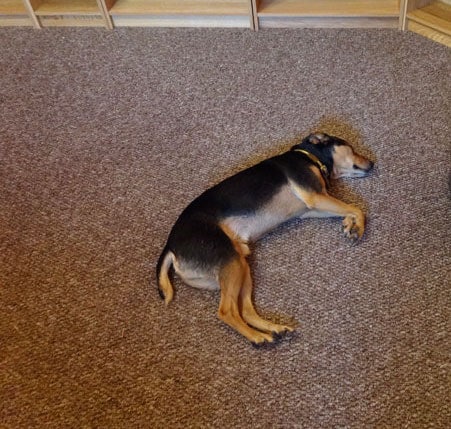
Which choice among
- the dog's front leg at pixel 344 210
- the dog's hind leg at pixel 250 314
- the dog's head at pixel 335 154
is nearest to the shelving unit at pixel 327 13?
the dog's head at pixel 335 154

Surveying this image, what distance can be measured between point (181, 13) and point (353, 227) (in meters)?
1.30

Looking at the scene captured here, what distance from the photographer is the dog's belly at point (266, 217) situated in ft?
4.82

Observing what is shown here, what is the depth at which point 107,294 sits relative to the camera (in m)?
1.50

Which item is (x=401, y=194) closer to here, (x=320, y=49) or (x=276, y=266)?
(x=276, y=266)

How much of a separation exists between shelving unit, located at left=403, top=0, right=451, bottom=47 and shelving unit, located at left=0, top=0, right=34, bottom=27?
5.27ft

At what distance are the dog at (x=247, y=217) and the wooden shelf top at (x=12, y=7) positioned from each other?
1575 mm

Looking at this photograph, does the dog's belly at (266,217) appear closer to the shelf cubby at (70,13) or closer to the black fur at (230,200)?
the black fur at (230,200)

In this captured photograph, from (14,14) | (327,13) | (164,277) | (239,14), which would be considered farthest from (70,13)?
(164,277)

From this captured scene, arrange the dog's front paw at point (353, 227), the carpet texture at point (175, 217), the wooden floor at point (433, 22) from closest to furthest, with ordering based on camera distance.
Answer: the carpet texture at point (175, 217) < the dog's front paw at point (353, 227) < the wooden floor at point (433, 22)

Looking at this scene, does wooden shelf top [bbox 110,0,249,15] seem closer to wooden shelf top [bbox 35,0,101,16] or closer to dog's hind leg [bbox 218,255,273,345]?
wooden shelf top [bbox 35,0,101,16]

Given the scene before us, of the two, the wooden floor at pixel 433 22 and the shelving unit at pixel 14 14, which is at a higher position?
the shelving unit at pixel 14 14

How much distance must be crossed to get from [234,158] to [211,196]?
1.15 feet

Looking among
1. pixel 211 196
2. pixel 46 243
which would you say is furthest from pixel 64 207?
pixel 211 196

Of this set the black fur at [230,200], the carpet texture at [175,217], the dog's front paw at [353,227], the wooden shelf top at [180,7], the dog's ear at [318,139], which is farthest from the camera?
the wooden shelf top at [180,7]
